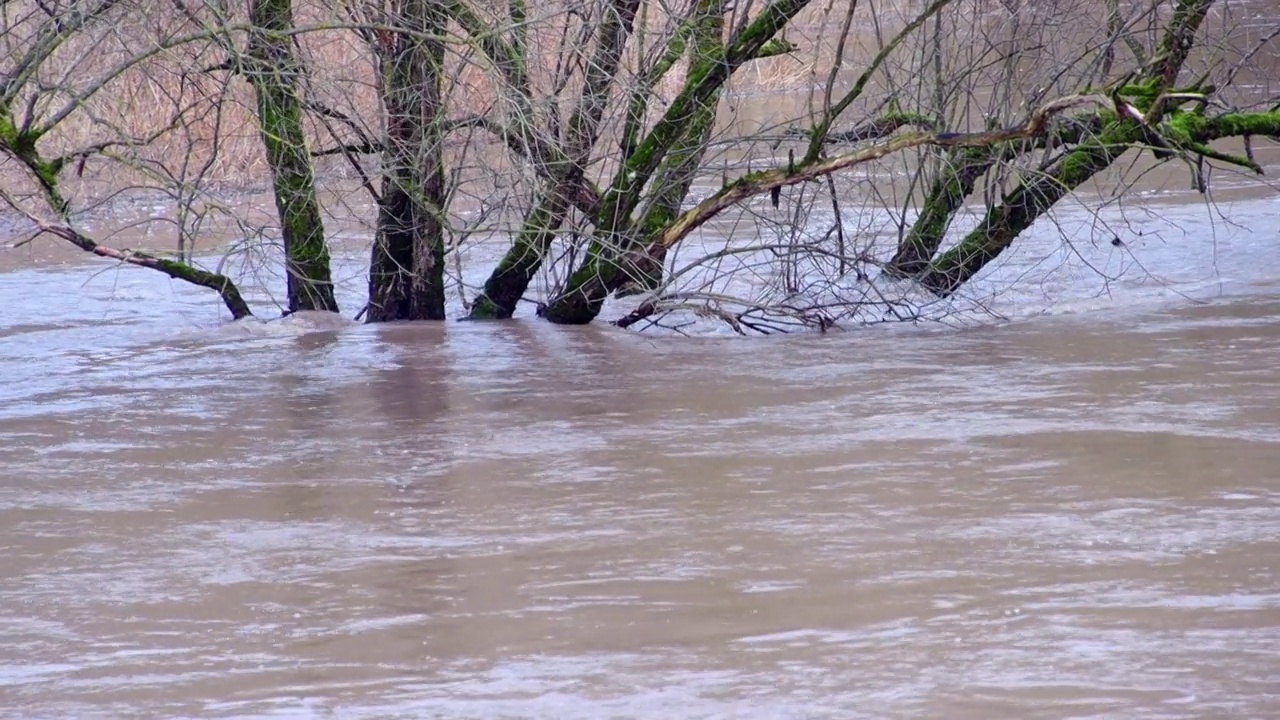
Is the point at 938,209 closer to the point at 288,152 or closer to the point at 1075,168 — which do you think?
the point at 1075,168

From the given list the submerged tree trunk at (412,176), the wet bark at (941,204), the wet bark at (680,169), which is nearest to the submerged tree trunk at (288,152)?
the submerged tree trunk at (412,176)

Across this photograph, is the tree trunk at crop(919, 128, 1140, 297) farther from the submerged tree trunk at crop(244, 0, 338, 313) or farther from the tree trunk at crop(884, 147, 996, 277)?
the submerged tree trunk at crop(244, 0, 338, 313)

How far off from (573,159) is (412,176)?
1.01 meters

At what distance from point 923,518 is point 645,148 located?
4.96m

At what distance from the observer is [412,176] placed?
32.0 feet

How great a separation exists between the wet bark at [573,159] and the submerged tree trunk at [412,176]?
0.52m

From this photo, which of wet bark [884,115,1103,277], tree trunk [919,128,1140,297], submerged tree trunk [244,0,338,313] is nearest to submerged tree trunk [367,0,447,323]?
submerged tree trunk [244,0,338,313]

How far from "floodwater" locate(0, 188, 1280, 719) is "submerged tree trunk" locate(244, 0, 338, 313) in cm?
149

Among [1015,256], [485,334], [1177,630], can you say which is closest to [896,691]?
[1177,630]

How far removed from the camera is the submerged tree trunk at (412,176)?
8.91 meters

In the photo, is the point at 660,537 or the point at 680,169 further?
the point at 680,169

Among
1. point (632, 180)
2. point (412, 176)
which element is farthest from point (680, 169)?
point (412, 176)

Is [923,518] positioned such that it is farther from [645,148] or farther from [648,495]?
[645,148]

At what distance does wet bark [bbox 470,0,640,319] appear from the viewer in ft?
30.5
